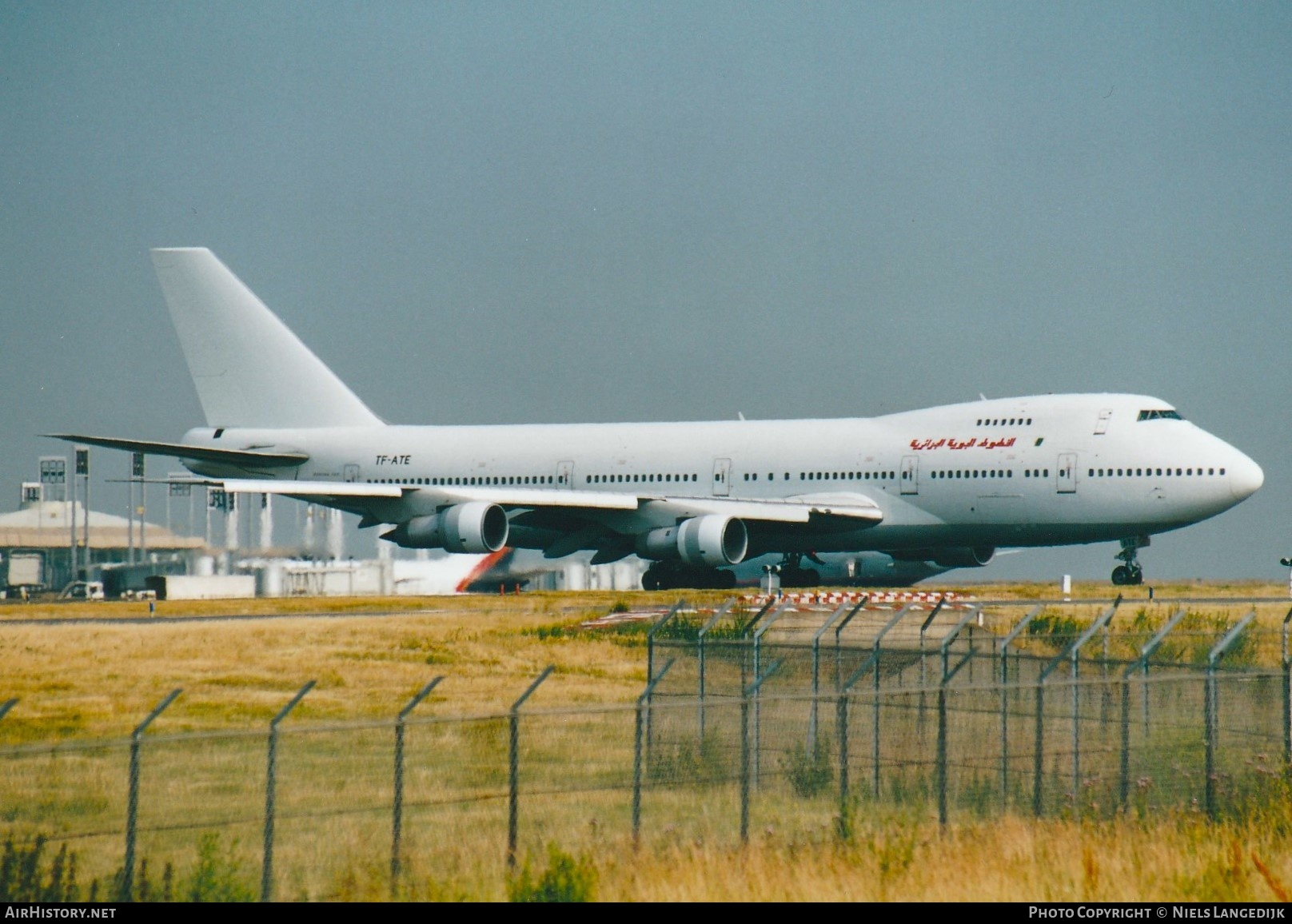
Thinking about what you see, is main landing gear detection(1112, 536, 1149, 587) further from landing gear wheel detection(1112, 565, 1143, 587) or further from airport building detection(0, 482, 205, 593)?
Answer: airport building detection(0, 482, 205, 593)

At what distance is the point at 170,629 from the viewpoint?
119 feet

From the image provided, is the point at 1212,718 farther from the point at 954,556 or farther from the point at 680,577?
the point at 954,556

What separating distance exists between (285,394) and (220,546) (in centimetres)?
721

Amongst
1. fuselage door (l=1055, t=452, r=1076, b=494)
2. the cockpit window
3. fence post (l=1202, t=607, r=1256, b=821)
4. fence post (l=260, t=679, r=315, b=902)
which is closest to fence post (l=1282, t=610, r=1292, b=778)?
fence post (l=1202, t=607, r=1256, b=821)

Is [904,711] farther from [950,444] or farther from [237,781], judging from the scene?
[950,444]

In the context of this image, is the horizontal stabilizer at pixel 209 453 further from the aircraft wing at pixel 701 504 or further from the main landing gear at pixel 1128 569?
the main landing gear at pixel 1128 569

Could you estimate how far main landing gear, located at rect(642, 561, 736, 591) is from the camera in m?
50.9

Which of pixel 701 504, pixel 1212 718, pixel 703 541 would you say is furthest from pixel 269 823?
pixel 701 504

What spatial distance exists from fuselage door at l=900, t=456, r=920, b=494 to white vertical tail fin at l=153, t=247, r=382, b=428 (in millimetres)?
21162

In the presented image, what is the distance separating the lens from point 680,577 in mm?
51094

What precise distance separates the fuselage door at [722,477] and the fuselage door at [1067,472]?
1002 centimetres

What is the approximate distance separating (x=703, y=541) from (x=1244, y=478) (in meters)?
14.1
